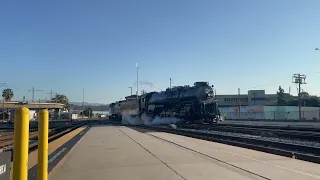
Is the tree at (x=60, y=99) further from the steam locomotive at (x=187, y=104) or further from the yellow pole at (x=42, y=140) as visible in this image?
the yellow pole at (x=42, y=140)

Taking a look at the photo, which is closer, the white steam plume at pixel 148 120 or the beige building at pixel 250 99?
the white steam plume at pixel 148 120

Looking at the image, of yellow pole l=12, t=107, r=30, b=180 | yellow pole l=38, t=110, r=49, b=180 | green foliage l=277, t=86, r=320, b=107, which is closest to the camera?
yellow pole l=12, t=107, r=30, b=180

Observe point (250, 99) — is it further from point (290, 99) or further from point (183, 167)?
point (183, 167)

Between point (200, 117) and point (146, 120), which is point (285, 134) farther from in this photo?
point (146, 120)

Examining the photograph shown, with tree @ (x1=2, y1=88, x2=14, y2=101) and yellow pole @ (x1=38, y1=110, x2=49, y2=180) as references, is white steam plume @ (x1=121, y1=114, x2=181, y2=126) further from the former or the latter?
tree @ (x1=2, y1=88, x2=14, y2=101)

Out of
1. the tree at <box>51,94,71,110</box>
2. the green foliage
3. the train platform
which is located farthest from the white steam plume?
the tree at <box>51,94,71,110</box>

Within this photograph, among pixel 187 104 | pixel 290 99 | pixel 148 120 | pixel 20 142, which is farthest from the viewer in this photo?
pixel 290 99

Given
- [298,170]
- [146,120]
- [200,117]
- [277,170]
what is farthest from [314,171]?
[146,120]

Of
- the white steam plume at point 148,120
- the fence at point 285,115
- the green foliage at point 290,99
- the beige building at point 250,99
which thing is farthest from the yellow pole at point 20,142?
the beige building at point 250,99

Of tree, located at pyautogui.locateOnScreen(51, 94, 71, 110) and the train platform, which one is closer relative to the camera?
the train platform

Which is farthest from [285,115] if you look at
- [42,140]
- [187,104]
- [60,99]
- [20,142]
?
[60,99]

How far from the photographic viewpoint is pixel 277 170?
842 centimetres

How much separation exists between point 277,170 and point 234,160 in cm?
185

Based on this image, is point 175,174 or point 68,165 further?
point 68,165
